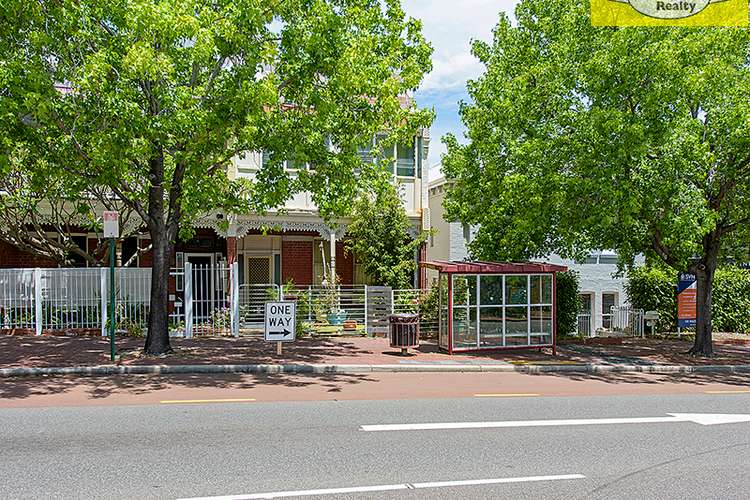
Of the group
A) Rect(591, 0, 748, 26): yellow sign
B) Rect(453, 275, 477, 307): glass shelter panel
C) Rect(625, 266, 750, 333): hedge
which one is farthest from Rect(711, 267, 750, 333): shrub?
Rect(453, 275, 477, 307): glass shelter panel

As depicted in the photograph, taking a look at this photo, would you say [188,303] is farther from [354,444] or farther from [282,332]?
[354,444]

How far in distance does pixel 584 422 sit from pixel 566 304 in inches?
475

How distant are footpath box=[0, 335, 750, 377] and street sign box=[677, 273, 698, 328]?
2.74 m

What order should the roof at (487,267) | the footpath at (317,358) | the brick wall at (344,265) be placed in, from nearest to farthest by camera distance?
the footpath at (317,358)
the roof at (487,267)
the brick wall at (344,265)

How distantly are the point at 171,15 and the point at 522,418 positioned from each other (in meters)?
8.81

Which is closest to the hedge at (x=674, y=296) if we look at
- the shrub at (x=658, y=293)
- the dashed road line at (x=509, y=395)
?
the shrub at (x=658, y=293)

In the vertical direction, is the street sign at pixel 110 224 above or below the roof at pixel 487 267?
above

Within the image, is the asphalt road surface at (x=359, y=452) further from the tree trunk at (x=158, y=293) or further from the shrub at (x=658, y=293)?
the shrub at (x=658, y=293)

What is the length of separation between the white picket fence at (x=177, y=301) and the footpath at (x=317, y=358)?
834 millimetres

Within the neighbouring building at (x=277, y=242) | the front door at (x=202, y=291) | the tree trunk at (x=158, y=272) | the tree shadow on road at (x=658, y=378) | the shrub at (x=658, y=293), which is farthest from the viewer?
the shrub at (x=658, y=293)

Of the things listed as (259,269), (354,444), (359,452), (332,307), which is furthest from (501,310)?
(259,269)

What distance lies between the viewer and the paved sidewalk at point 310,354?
14508 mm

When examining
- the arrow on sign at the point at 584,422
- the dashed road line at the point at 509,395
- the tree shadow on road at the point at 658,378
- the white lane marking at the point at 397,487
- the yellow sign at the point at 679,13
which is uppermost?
the yellow sign at the point at 679,13

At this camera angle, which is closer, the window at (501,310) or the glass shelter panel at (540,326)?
the window at (501,310)
